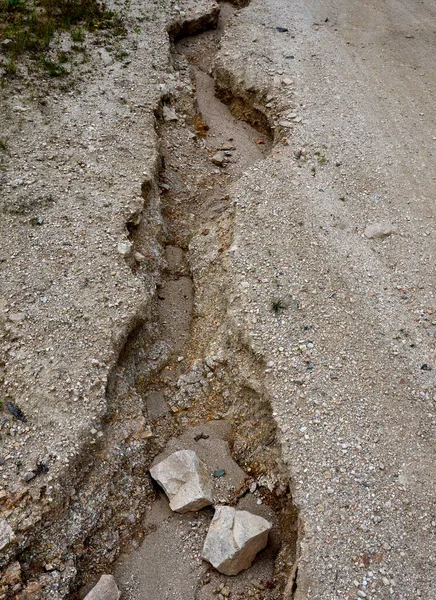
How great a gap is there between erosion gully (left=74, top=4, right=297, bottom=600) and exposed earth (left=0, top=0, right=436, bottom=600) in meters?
0.02

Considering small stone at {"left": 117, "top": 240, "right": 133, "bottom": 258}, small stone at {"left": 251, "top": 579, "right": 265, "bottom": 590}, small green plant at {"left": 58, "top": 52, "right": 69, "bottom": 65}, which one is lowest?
small stone at {"left": 251, "top": 579, "right": 265, "bottom": 590}

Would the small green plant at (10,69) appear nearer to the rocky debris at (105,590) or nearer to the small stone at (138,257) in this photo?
the small stone at (138,257)

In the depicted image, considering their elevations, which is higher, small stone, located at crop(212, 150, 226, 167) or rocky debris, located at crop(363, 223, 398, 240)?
rocky debris, located at crop(363, 223, 398, 240)

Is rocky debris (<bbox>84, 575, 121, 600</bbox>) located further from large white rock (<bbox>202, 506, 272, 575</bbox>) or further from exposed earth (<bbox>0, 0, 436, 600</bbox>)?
large white rock (<bbox>202, 506, 272, 575</bbox>)

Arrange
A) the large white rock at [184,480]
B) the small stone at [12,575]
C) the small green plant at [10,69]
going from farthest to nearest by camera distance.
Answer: the small green plant at [10,69]
the large white rock at [184,480]
the small stone at [12,575]

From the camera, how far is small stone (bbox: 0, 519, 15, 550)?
3916 mm

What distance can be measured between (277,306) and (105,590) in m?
3.08

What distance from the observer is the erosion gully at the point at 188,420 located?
4.32m

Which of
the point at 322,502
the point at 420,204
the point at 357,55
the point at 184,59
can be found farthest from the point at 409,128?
the point at 322,502

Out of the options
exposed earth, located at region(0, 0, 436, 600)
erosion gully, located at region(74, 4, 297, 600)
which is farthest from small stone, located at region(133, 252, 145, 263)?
erosion gully, located at region(74, 4, 297, 600)

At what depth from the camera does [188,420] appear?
17.0 feet

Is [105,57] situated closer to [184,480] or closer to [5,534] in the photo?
[184,480]

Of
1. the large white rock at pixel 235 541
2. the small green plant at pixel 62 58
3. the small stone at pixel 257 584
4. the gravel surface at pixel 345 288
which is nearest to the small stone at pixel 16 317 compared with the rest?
the gravel surface at pixel 345 288

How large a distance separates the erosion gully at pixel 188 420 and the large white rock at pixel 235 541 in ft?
0.48
